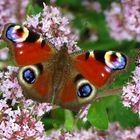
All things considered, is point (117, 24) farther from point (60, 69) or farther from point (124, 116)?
point (60, 69)

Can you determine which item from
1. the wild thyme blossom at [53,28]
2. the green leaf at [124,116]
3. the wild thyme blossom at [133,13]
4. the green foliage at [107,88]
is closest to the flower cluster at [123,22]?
the wild thyme blossom at [133,13]

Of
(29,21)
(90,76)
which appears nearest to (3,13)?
(29,21)

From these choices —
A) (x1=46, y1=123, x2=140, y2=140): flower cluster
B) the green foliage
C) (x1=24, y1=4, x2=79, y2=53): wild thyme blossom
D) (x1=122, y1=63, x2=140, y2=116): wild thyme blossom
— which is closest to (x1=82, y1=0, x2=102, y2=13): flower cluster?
the green foliage

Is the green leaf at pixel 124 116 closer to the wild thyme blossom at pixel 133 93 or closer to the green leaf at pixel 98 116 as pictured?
the green leaf at pixel 98 116

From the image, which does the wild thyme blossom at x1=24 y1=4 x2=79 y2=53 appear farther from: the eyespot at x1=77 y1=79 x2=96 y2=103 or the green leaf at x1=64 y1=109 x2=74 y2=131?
the green leaf at x1=64 y1=109 x2=74 y2=131

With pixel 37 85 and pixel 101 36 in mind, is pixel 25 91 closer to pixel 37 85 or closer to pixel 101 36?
pixel 37 85
